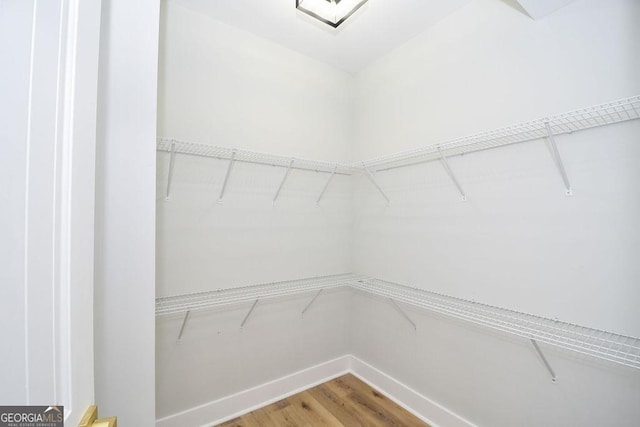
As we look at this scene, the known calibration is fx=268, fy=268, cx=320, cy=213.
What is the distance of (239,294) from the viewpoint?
5.43 feet

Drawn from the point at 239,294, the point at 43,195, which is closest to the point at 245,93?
the point at 239,294

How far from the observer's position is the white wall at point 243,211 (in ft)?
5.02

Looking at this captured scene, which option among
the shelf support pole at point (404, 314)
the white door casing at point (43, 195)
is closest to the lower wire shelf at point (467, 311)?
the shelf support pole at point (404, 314)

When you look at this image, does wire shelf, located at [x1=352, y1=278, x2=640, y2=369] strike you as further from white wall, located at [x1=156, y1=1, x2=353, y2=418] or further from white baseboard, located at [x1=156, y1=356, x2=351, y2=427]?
white baseboard, located at [x1=156, y1=356, x2=351, y2=427]

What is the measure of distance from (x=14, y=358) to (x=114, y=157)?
2.24 feet

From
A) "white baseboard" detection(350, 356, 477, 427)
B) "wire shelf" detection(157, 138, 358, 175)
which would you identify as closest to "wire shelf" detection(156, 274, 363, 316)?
"white baseboard" detection(350, 356, 477, 427)

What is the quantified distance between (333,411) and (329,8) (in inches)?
92.9

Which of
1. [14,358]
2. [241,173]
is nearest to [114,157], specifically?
[14,358]

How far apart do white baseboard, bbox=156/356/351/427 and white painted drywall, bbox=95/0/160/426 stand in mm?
692

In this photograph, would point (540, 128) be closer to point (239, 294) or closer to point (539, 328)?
point (539, 328)

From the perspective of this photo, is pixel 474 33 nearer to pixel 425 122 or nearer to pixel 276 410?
pixel 425 122

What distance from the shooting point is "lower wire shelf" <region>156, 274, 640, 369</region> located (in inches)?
40.5

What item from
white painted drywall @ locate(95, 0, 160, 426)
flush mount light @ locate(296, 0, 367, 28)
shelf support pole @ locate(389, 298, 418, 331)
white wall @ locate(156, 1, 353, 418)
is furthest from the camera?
shelf support pole @ locate(389, 298, 418, 331)

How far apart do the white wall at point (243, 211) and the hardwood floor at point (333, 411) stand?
18cm
